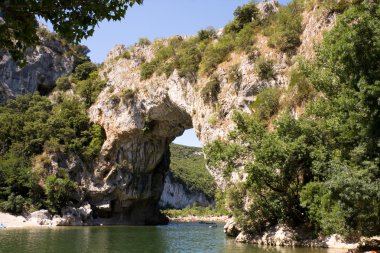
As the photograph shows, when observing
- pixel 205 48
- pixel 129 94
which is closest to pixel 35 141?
pixel 129 94

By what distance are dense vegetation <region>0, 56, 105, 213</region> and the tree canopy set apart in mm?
39335

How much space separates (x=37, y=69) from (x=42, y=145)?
1735 centimetres

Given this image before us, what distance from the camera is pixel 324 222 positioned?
685 inches

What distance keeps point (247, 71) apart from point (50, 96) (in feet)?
122

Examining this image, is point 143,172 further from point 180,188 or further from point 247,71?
point 180,188

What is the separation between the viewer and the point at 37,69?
196 ft

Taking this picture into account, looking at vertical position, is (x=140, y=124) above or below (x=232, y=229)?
above

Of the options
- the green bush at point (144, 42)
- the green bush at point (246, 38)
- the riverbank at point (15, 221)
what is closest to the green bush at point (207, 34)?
the green bush at point (246, 38)

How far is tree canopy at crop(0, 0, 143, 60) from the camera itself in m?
6.30

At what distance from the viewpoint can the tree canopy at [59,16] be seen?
248 inches

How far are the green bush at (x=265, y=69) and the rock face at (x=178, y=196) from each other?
77.3 metres

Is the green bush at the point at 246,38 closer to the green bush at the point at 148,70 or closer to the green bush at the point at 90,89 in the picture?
the green bush at the point at 148,70

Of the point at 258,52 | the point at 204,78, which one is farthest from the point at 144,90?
the point at 258,52

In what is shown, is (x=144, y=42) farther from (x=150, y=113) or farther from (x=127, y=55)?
(x=150, y=113)
